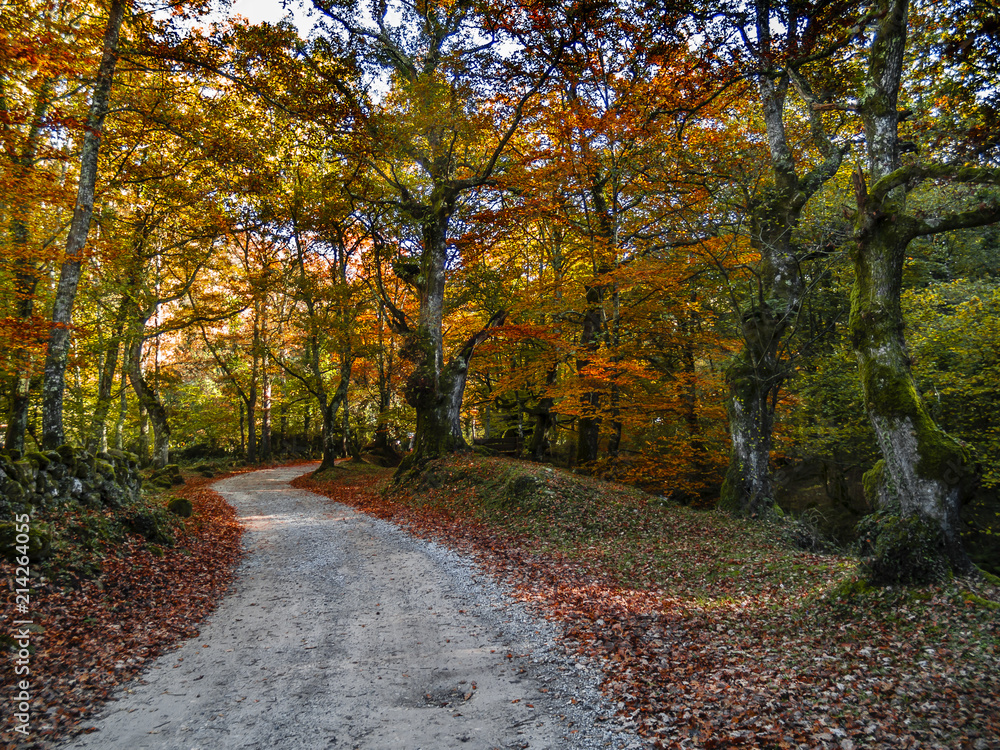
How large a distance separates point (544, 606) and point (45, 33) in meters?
13.4

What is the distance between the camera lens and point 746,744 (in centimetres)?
→ 375

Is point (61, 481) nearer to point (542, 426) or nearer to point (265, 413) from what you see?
point (542, 426)

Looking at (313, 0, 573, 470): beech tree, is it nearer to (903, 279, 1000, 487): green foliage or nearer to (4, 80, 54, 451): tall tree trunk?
(4, 80, 54, 451): tall tree trunk

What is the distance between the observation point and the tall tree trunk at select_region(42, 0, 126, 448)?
913 cm

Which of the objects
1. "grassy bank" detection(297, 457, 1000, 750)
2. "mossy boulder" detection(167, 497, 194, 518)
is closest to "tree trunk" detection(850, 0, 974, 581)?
"grassy bank" detection(297, 457, 1000, 750)

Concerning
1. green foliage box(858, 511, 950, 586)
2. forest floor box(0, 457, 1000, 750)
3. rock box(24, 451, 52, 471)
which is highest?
rock box(24, 451, 52, 471)

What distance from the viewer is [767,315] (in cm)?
1124

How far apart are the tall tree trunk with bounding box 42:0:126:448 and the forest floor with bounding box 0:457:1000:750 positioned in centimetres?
338

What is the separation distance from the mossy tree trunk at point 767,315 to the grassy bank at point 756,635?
1.54 metres

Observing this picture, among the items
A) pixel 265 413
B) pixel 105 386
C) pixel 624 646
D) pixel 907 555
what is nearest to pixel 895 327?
pixel 907 555

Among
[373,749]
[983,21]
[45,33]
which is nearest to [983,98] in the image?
[983,21]

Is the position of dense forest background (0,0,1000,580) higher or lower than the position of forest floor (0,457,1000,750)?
higher

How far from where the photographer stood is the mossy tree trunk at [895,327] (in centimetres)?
555

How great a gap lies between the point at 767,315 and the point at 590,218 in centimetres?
750
